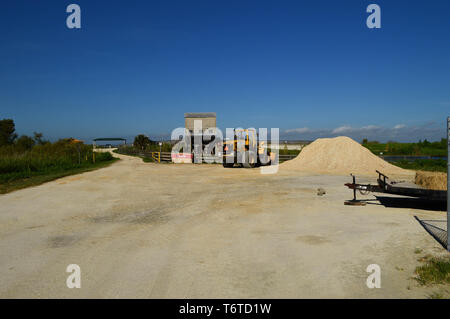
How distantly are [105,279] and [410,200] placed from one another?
376 inches

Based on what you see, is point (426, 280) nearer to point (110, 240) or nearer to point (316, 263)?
point (316, 263)

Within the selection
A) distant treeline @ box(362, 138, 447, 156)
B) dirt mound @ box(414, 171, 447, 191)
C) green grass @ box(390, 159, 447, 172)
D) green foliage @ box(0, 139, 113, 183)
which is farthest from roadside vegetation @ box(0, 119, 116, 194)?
distant treeline @ box(362, 138, 447, 156)

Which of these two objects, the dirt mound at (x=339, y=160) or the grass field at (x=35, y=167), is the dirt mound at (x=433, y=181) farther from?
the grass field at (x=35, y=167)

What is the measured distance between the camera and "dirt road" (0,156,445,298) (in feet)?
14.4

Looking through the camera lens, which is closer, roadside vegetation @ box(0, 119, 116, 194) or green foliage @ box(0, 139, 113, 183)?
roadside vegetation @ box(0, 119, 116, 194)

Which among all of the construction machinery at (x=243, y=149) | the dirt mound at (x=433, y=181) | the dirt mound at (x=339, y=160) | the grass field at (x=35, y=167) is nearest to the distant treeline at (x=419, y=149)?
the dirt mound at (x=339, y=160)

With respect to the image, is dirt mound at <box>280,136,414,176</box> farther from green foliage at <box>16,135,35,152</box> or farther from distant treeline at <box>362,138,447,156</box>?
green foliage at <box>16,135,35,152</box>

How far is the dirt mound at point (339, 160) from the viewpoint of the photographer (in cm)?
2225

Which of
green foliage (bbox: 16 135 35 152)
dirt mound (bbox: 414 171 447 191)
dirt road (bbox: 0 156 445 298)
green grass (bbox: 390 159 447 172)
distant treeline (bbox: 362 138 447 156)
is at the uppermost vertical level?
green foliage (bbox: 16 135 35 152)

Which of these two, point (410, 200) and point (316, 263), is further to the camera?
point (410, 200)

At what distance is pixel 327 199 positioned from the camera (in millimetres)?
11148

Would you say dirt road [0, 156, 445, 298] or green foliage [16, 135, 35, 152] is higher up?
green foliage [16, 135, 35, 152]

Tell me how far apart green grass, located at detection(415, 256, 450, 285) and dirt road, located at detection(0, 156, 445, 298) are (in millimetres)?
177
